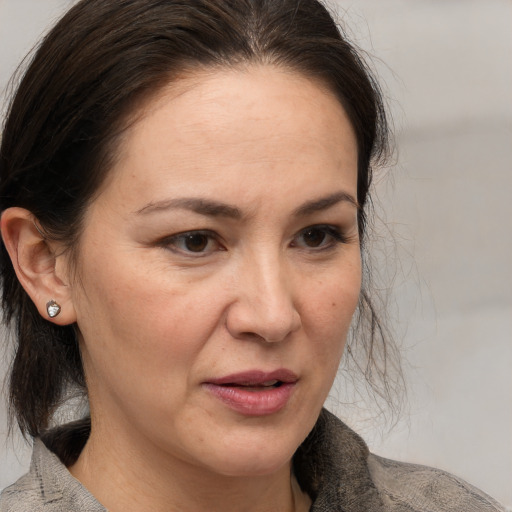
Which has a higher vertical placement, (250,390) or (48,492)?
(250,390)

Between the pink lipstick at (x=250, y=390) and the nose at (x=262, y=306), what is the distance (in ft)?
0.25

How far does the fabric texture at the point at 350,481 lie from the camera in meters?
2.89

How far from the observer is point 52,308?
2818mm

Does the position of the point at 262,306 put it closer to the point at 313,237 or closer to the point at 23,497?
the point at 313,237

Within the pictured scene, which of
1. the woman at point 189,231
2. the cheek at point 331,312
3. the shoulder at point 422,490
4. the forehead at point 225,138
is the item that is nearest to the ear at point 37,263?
the woman at point 189,231

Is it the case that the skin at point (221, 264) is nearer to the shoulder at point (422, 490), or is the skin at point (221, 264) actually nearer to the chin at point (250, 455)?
the chin at point (250, 455)

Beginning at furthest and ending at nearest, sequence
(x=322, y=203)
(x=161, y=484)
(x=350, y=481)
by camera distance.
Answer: (x=350, y=481) → (x=161, y=484) → (x=322, y=203)

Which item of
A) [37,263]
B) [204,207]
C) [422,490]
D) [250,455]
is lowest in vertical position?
[422,490]

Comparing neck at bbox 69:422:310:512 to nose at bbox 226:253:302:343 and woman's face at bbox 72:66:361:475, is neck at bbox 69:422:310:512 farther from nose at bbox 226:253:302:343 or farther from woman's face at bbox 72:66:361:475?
nose at bbox 226:253:302:343

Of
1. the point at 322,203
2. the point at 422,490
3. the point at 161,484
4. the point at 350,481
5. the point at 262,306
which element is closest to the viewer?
the point at 262,306

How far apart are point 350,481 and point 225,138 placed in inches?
34.0

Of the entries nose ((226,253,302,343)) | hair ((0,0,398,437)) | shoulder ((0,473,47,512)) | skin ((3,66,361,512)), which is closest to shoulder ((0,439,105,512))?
shoulder ((0,473,47,512))

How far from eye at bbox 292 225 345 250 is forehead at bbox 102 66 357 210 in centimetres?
10

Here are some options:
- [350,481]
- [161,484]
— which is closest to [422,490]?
[350,481]
